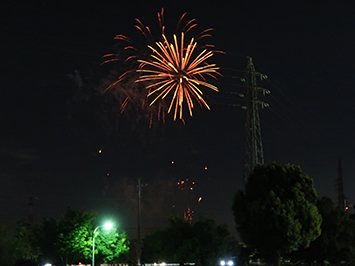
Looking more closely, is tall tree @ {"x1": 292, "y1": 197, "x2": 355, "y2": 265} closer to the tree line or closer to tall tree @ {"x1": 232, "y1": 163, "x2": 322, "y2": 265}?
the tree line

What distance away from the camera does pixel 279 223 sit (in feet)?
180

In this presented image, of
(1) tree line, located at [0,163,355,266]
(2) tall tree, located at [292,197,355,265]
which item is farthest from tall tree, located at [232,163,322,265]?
(2) tall tree, located at [292,197,355,265]

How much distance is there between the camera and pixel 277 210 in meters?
54.8

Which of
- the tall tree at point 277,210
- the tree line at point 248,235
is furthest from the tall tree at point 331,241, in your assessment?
the tall tree at point 277,210

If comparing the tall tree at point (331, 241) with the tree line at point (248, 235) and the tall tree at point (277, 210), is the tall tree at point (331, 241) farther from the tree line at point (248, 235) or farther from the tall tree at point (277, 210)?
the tall tree at point (277, 210)

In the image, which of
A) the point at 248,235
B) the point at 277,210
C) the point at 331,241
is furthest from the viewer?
the point at 331,241

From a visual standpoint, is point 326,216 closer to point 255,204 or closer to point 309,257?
point 309,257

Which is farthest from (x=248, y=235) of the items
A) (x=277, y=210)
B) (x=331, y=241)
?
(x=331, y=241)

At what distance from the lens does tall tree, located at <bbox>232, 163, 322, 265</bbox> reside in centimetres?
5481

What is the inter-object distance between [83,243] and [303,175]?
3945 centimetres

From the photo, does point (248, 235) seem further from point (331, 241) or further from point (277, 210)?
point (331, 241)

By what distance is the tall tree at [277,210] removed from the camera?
54.8m

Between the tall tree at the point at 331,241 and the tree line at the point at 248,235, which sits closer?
the tree line at the point at 248,235

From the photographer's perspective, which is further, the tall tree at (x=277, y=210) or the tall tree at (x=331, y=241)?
the tall tree at (x=331, y=241)
